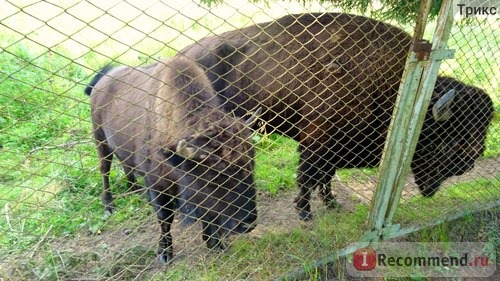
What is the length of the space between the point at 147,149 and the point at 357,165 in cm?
207

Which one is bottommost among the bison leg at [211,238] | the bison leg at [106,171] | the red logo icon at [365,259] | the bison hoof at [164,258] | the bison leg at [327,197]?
the bison leg at [106,171]

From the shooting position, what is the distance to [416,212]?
3828 mm

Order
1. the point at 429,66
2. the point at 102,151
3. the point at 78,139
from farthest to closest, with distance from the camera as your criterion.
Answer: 1. the point at 78,139
2. the point at 102,151
3. the point at 429,66

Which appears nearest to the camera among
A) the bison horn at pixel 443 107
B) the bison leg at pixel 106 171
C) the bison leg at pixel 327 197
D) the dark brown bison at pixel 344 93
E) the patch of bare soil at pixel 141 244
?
the patch of bare soil at pixel 141 244

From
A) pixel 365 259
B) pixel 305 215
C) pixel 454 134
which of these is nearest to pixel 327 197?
pixel 305 215

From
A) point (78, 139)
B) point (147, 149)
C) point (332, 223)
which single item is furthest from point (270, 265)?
point (78, 139)

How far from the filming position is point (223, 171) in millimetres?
2750

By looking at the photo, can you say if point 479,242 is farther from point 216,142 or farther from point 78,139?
point 78,139

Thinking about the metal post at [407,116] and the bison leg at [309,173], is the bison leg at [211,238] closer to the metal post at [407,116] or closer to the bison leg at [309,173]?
the bison leg at [309,173]

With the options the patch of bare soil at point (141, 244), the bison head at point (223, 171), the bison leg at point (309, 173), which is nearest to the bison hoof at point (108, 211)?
the patch of bare soil at point (141, 244)

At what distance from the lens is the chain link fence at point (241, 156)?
2.90 metres

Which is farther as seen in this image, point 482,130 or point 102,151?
point 102,151

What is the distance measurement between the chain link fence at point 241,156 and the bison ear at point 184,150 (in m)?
0.01

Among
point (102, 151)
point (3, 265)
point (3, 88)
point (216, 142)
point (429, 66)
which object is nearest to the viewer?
point (429, 66)
